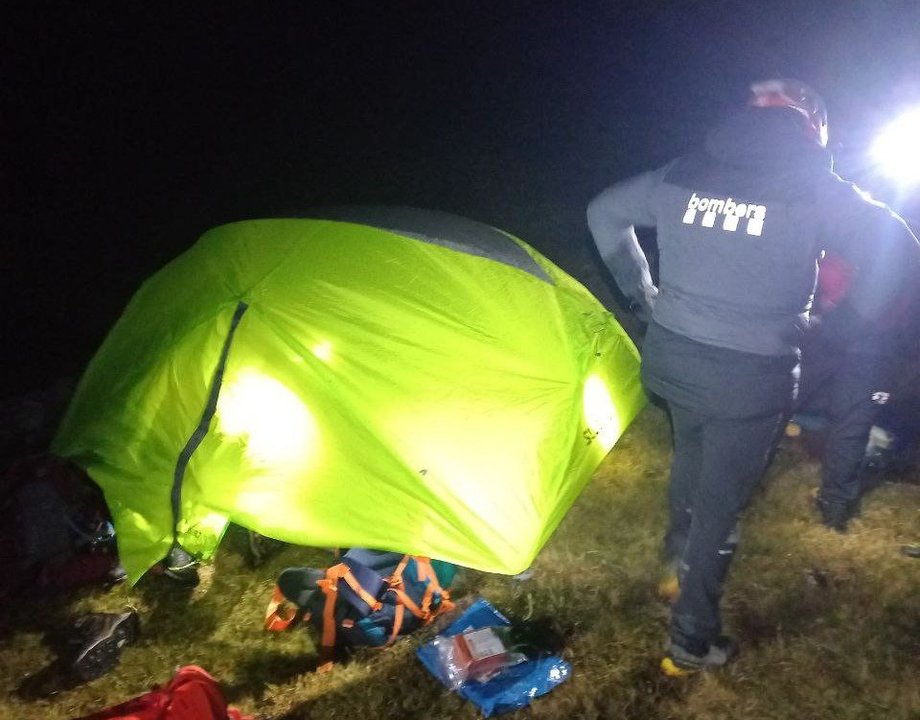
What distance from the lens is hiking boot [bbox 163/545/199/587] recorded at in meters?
3.15

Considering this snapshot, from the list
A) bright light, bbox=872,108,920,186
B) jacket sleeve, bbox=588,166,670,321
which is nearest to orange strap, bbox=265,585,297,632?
jacket sleeve, bbox=588,166,670,321

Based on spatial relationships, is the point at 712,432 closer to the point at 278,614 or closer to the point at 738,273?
the point at 738,273

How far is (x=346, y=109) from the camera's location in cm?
1546

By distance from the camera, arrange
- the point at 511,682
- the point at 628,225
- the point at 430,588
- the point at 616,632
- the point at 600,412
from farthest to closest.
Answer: the point at 600,412
the point at 430,588
the point at 616,632
the point at 511,682
the point at 628,225

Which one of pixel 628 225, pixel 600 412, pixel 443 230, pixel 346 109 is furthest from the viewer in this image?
pixel 346 109

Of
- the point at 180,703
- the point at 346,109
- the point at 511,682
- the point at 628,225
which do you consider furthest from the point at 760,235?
the point at 346,109

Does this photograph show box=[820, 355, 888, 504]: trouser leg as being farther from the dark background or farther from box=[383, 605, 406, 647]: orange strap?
the dark background

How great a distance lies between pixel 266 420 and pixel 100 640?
1068 mm

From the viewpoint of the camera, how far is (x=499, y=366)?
3086 mm

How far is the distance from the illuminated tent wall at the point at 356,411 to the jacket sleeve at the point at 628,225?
0.58 m

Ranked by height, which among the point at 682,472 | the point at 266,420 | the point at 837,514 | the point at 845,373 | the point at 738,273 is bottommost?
the point at 837,514

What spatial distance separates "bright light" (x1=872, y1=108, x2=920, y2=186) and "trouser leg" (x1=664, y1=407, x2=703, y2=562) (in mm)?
1779

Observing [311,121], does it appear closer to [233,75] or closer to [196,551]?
[233,75]

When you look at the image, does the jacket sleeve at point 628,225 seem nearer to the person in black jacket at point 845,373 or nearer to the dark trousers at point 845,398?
the person in black jacket at point 845,373
